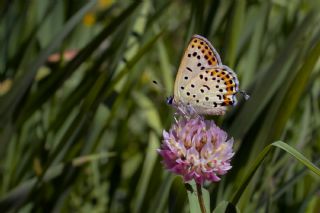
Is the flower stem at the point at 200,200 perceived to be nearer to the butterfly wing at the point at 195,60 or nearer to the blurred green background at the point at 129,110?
the blurred green background at the point at 129,110

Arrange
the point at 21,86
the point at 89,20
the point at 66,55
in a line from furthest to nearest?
the point at 89,20
the point at 66,55
the point at 21,86

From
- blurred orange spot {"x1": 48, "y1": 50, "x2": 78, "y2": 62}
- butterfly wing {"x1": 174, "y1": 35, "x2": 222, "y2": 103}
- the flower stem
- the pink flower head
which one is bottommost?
blurred orange spot {"x1": 48, "y1": 50, "x2": 78, "y2": 62}

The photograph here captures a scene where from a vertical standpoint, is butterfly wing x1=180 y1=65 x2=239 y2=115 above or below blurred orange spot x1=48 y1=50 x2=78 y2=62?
above

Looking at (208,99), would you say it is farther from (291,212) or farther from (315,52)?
(291,212)

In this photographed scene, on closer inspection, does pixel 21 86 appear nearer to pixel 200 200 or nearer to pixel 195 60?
pixel 195 60

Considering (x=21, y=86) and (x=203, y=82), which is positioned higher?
(x=203, y=82)

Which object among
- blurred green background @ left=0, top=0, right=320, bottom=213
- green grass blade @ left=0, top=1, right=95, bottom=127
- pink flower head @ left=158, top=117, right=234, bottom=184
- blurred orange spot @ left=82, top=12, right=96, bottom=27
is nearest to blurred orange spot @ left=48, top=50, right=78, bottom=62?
blurred green background @ left=0, top=0, right=320, bottom=213

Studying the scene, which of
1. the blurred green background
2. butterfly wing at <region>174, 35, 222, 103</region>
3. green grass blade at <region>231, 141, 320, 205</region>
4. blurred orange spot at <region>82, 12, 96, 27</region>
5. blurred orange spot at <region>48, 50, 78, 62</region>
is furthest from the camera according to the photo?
blurred orange spot at <region>82, 12, 96, 27</region>

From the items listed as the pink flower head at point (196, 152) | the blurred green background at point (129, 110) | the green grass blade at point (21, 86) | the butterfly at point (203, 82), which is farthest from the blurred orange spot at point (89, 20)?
the pink flower head at point (196, 152)

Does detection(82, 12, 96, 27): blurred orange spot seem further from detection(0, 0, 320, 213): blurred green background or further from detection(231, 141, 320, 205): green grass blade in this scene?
detection(231, 141, 320, 205): green grass blade

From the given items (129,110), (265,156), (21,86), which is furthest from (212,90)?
(129,110)
